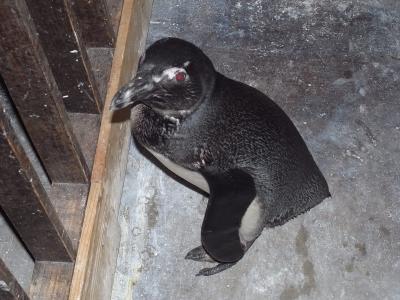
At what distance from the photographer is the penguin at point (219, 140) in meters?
1.54

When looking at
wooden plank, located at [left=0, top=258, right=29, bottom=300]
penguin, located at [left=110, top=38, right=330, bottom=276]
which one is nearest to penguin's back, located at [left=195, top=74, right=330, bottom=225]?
penguin, located at [left=110, top=38, right=330, bottom=276]

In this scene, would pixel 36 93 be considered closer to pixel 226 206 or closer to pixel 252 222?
pixel 226 206

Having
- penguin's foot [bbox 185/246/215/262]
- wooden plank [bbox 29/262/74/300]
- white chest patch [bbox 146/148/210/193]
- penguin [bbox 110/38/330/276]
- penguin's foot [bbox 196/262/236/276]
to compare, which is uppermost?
penguin [bbox 110/38/330/276]

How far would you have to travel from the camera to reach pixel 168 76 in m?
1.53

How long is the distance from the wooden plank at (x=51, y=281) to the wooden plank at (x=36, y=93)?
0.72 ft

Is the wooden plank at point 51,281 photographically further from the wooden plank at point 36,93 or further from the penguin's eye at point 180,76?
the penguin's eye at point 180,76

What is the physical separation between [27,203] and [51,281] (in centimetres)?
33

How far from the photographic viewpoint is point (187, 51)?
1521 millimetres

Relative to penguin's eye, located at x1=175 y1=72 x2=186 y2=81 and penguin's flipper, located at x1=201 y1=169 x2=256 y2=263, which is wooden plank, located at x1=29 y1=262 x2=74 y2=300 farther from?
penguin's eye, located at x1=175 y1=72 x2=186 y2=81

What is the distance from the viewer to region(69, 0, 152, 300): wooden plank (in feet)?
5.40

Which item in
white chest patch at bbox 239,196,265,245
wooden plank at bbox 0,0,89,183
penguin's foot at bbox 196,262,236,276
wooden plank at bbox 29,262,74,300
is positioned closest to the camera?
wooden plank at bbox 0,0,89,183

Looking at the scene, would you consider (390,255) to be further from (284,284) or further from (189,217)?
(189,217)

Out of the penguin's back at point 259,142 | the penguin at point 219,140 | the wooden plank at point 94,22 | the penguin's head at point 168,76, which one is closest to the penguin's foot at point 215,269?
the penguin at point 219,140

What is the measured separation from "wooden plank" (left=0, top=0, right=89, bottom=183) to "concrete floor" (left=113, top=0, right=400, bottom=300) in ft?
1.60
